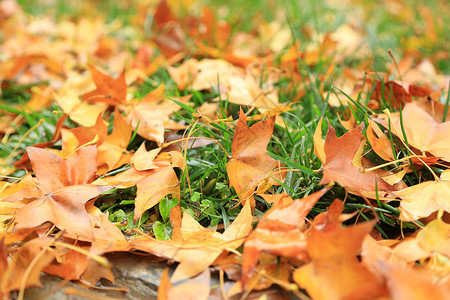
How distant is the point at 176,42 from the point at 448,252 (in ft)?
4.30

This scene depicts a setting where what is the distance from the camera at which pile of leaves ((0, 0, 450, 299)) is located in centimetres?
68

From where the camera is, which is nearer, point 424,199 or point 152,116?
point 424,199

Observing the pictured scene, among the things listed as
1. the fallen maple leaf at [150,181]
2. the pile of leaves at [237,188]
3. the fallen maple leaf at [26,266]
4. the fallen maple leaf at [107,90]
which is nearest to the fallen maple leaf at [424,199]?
the pile of leaves at [237,188]

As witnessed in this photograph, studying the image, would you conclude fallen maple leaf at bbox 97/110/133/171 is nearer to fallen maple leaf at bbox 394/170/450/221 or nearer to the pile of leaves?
the pile of leaves

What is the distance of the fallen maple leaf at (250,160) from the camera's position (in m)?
0.85

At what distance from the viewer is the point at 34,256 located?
0.70 meters

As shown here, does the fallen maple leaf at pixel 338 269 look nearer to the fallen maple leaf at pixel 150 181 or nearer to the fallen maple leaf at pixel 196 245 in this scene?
the fallen maple leaf at pixel 196 245

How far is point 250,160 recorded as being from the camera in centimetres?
86

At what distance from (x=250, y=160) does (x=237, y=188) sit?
7 centimetres

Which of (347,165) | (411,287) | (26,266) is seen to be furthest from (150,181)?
(411,287)

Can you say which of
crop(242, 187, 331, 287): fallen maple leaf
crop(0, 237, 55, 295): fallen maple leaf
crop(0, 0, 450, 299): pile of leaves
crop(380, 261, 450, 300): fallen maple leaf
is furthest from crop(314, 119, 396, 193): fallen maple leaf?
crop(0, 237, 55, 295): fallen maple leaf

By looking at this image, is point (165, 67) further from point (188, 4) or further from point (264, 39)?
point (188, 4)

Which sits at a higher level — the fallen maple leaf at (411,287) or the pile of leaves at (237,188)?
the fallen maple leaf at (411,287)

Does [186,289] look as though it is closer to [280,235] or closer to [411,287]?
[280,235]
